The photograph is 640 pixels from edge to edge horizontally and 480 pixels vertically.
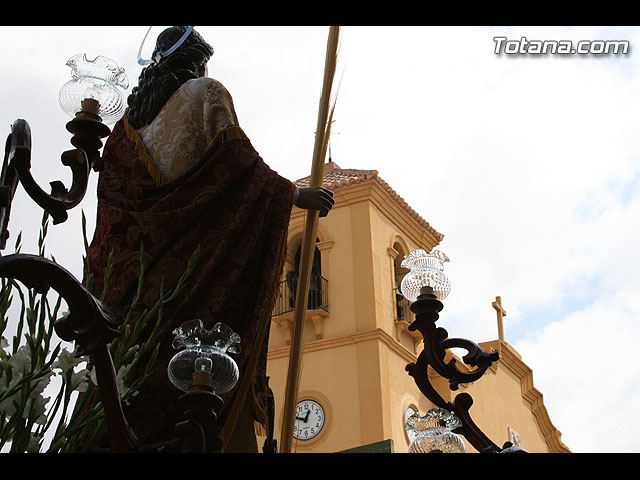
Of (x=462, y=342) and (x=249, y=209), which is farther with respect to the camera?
(x=462, y=342)

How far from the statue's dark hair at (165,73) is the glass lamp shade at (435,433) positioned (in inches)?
62.6

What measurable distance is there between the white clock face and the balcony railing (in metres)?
1.81

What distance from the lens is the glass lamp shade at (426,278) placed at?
14.5 feet

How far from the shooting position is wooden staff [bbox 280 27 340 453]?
2896 millimetres

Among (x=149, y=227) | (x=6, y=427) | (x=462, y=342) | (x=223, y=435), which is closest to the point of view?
(x=6, y=427)

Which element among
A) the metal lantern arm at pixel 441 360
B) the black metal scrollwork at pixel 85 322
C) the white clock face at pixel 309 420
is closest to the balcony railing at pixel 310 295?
the white clock face at pixel 309 420

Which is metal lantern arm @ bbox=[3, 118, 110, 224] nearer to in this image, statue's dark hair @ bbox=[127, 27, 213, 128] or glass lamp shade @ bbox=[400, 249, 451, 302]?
statue's dark hair @ bbox=[127, 27, 213, 128]

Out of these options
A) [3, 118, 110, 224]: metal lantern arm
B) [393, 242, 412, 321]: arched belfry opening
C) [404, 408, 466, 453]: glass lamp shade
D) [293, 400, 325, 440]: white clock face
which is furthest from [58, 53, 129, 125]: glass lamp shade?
[393, 242, 412, 321]: arched belfry opening

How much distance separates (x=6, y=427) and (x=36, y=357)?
0.15 meters

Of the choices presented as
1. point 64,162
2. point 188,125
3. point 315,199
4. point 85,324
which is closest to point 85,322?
point 85,324

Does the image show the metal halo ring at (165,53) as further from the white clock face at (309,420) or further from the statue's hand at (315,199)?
the white clock face at (309,420)
